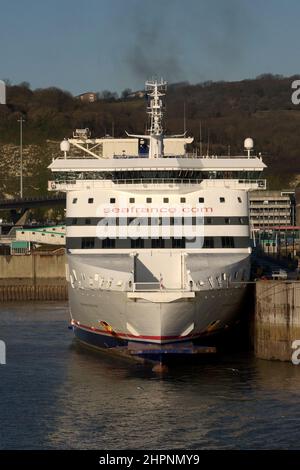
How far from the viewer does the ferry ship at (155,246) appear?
46250 mm

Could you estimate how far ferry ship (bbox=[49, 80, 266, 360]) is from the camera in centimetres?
4625

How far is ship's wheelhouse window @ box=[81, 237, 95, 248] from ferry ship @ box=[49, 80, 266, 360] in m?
0.04

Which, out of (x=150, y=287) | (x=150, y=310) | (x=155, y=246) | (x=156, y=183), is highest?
(x=156, y=183)

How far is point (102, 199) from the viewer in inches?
2012

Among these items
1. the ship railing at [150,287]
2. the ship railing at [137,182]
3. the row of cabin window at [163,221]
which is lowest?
the ship railing at [150,287]

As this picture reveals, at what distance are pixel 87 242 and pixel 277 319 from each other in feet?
29.6

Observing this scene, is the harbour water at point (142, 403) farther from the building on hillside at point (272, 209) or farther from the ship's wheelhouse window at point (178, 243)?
the building on hillside at point (272, 209)

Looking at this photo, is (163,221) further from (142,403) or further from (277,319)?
(142,403)

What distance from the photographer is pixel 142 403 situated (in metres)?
40.5

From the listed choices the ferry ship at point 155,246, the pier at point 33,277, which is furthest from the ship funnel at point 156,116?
the pier at point 33,277

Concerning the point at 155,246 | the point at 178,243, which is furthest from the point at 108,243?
the point at 178,243

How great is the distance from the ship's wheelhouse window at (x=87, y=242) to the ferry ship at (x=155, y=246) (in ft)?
0.14

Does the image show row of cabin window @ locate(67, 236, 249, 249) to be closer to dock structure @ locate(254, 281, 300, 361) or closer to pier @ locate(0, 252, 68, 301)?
dock structure @ locate(254, 281, 300, 361)

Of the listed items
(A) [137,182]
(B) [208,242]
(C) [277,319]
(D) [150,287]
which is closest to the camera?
(D) [150,287]
